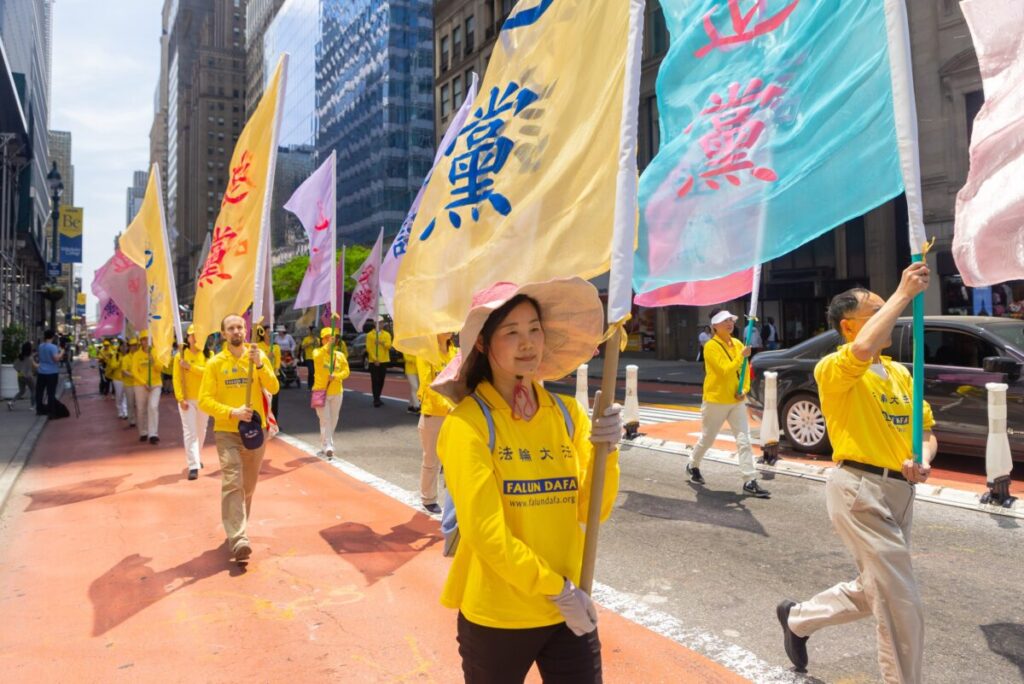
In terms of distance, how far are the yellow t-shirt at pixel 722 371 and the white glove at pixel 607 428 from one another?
5355 millimetres

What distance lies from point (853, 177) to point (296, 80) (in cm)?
10448

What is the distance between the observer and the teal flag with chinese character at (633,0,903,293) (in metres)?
3.62

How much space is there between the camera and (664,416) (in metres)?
13.3

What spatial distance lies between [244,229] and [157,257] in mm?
1852

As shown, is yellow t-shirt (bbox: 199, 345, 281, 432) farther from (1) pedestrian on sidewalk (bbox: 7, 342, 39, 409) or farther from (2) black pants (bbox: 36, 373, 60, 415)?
(1) pedestrian on sidewalk (bbox: 7, 342, 39, 409)

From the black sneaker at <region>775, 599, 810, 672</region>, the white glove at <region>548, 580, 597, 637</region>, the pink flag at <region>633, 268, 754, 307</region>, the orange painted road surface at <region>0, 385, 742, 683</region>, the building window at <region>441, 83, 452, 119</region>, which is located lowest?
the orange painted road surface at <region>0, 385, 742, 683</region>

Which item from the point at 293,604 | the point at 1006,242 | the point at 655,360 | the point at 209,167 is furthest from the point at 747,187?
the point at 209,167

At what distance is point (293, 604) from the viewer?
14.9 ft

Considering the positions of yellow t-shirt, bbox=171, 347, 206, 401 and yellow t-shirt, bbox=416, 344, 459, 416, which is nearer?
yellow t-shirt, bbox=416, 344, 459, 416

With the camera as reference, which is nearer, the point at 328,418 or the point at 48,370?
the point at 328,418

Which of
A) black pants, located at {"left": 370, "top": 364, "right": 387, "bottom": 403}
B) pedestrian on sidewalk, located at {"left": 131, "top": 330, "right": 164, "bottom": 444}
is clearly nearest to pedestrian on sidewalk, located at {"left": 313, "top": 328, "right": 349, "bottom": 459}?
pedestrian on sidewalk, located at {"left": 131, "top": 330, "right": 164, "bottom": 444}

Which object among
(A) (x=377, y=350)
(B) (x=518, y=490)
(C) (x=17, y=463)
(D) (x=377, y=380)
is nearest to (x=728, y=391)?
(B) (x=518, y=490)

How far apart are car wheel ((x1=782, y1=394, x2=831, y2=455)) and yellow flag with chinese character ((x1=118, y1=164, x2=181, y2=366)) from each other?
7.38 m

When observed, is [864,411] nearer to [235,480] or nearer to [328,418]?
[235,480]
